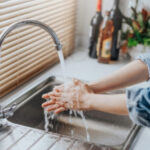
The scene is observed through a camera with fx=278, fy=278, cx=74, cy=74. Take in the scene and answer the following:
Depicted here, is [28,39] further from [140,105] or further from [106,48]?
[140,105]

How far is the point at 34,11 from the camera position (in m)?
1.34

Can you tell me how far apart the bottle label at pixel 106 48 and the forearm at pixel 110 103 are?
66cm

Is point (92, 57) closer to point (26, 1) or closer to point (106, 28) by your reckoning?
point (106, 28)

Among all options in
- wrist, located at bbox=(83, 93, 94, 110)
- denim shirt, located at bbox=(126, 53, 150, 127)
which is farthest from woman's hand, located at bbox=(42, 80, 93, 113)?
denim shirt, located at bbox=(126, 53, 150, 127)

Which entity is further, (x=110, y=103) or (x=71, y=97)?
(x=71, y=97)

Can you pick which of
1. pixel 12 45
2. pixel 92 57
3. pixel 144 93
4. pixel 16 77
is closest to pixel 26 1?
pixel 12 45

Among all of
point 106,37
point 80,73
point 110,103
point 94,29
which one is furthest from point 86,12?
point 110,103

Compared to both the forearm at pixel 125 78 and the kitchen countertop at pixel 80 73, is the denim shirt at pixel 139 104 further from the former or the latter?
the forearm at pixel 125 78

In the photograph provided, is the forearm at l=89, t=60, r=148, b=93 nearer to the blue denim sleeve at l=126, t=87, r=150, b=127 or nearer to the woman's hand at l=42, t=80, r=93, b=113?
the woman's hand at l=42, t=80, r=93, b=113

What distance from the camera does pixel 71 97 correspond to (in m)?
1.06

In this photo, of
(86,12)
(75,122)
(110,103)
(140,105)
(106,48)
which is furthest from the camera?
(86,12)

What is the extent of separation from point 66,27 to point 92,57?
244 millimetres

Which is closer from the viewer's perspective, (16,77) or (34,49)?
(16,77)

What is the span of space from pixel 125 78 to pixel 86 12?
0.82 meters
